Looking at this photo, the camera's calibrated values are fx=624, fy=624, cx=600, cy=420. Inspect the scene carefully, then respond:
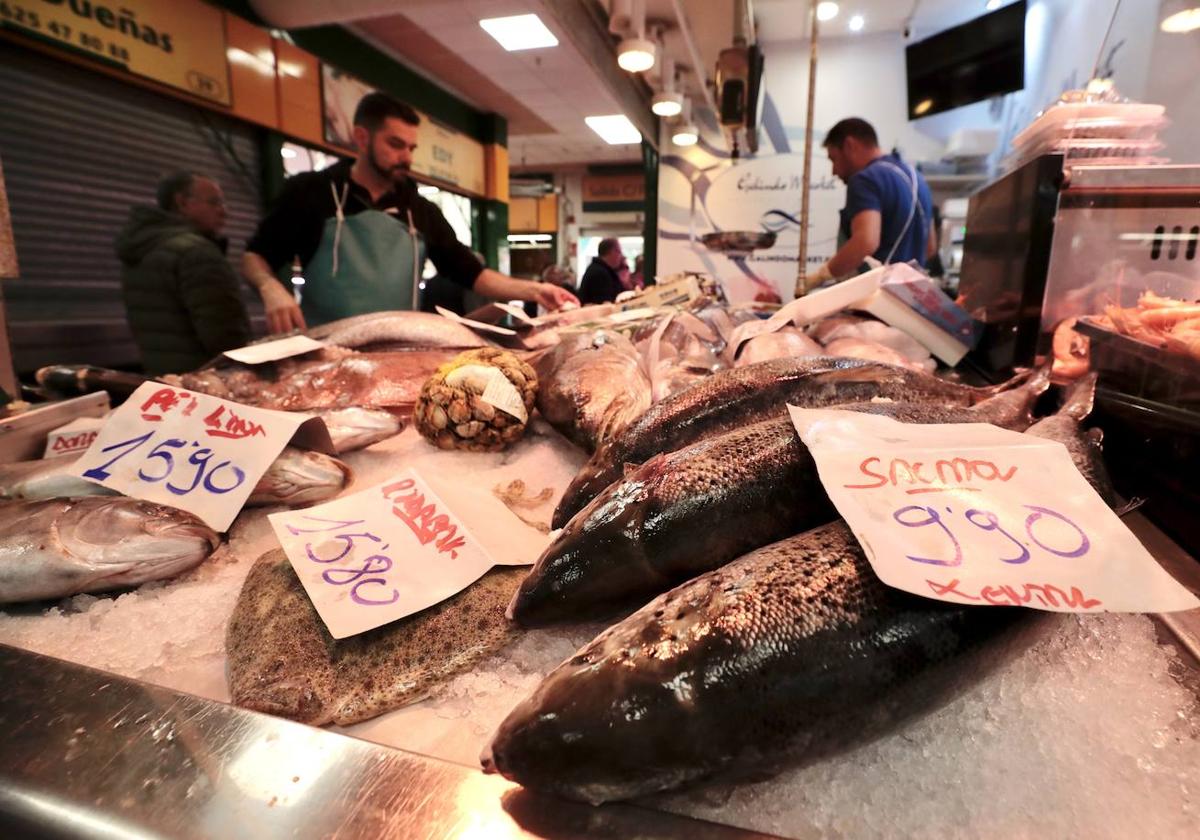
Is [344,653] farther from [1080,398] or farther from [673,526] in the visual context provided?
[1080,398]

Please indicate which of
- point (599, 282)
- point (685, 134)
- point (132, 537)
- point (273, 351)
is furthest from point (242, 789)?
point (685, 134)

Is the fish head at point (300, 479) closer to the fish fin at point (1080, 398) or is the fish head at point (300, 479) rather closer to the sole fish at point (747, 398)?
the sole fish at point (747, 398)

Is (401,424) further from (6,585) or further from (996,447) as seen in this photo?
(996,447)

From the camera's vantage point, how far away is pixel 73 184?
15.7ft

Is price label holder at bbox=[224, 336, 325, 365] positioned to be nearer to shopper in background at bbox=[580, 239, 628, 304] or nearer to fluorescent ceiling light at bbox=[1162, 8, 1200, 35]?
fluorescent ceiling light at bbox=[1162, 8, 1200, 35]

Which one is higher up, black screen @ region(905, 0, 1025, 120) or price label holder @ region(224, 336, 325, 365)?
black screen @ region(905, 0, 1025, 120)

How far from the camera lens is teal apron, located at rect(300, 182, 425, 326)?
3557 millimetres

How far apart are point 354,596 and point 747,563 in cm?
61

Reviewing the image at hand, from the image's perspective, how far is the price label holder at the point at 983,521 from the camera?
26.7 inches

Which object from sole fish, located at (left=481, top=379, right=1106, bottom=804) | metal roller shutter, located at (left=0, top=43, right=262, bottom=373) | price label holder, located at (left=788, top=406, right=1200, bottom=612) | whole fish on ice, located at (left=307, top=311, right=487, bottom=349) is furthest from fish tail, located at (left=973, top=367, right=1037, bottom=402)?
metal roller shutter, located at (left=0, top=43, right=262, bottom=373)

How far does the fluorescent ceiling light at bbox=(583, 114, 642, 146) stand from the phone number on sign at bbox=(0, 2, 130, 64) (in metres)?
7.97

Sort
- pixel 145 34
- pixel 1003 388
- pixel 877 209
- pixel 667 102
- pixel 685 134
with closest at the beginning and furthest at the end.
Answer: pixel 1003 388, pixel 877 209, pixel 145 34, pixel 667 102, pixel 685 134

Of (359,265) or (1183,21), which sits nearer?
(359,265)

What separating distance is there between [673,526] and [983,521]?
15.3 inches
